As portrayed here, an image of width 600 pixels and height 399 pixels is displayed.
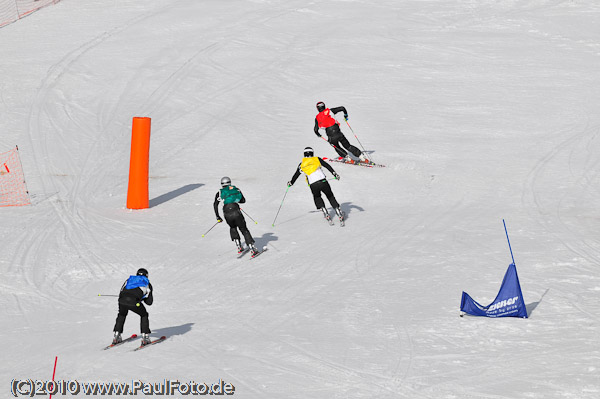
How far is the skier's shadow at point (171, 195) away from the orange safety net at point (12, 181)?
2.63 m

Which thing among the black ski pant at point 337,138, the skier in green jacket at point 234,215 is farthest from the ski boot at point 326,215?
the black ski pant at point 337,138

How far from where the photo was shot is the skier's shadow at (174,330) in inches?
433

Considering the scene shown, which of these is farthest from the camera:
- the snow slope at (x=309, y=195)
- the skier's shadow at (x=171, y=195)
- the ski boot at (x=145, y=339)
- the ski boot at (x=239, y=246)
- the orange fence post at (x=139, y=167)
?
the skier's shadow at (x=171, y=195)

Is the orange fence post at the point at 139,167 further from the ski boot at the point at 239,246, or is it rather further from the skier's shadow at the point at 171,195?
the ski boot at the point at 239,246

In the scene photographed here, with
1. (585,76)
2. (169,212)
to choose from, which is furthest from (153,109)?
(585,76)

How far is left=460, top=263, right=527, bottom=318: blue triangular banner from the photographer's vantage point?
10016mm

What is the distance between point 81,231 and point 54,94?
8.94m

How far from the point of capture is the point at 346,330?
10.4 metres

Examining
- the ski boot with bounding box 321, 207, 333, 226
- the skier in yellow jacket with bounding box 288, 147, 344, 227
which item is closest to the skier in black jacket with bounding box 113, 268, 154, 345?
the skier in yellow jacket with bounding box 288, 147, 344, 227

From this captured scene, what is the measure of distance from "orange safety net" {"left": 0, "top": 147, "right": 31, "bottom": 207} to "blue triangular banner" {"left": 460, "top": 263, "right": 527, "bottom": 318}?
10470 mm

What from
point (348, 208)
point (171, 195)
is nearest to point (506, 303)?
point (348, 208)

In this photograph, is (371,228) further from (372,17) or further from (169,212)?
(372,17)

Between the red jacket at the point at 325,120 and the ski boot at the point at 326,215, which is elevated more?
the red jacket at the point at 325,120

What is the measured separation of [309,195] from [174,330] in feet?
21.9
